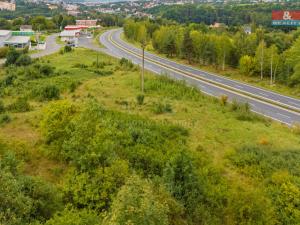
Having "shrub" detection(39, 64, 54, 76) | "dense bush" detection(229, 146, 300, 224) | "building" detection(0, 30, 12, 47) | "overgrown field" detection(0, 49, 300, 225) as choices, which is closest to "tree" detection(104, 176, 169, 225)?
"overgrown field" detection(0, 49, 300, 225)

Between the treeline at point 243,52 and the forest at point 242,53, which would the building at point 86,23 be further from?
the forest at point 242,53

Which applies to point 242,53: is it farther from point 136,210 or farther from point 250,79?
point 136,210

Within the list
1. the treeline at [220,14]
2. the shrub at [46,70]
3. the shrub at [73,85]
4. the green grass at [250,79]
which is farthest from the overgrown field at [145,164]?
the treeline at [220,14]

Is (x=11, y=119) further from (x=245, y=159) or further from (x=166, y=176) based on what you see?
(x=245, y=159)

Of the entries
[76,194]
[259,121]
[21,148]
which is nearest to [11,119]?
[21,148]

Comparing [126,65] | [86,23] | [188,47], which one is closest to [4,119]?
[126,65]
